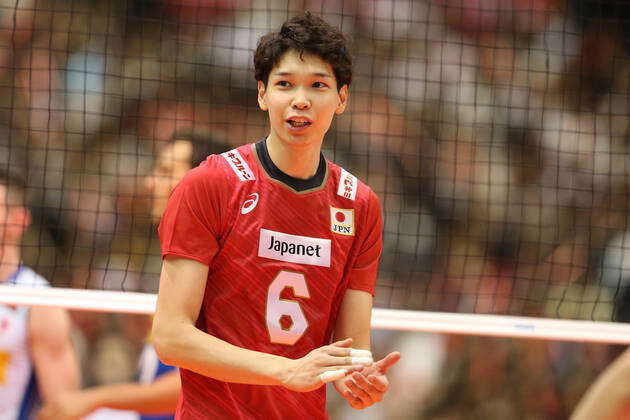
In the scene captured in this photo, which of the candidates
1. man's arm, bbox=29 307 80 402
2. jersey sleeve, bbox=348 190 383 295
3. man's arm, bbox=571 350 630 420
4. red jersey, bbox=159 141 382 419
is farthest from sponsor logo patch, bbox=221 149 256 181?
man's arm, bbox=29 307 80 402

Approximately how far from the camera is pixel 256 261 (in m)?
3.48

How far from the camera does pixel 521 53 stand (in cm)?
888

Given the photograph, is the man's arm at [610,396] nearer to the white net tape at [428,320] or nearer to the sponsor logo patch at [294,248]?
the white net tape at [428,320]

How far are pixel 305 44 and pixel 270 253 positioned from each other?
78 centimetres

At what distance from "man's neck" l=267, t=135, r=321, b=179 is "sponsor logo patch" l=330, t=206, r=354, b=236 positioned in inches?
7.4

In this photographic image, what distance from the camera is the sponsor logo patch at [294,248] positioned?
3.51m

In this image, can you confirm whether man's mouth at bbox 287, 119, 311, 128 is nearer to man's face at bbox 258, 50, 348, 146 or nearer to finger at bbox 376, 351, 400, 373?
man's face at bbox 258, 50, 348, 146

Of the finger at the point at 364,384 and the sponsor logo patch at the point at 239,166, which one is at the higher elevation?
the sponsor logo patch at the point at 239,166

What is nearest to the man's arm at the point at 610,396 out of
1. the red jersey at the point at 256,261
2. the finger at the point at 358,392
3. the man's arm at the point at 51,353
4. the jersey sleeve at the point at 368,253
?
the jersey sleeve at the point at 368,253

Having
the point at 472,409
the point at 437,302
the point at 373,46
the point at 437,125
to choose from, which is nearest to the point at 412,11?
the point at 373,46

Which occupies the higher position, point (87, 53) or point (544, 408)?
point (87, 53)

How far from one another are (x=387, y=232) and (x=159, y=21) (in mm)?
2800

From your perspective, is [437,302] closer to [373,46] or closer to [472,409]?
[472,409]

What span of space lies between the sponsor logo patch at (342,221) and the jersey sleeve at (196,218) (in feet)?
1.50
